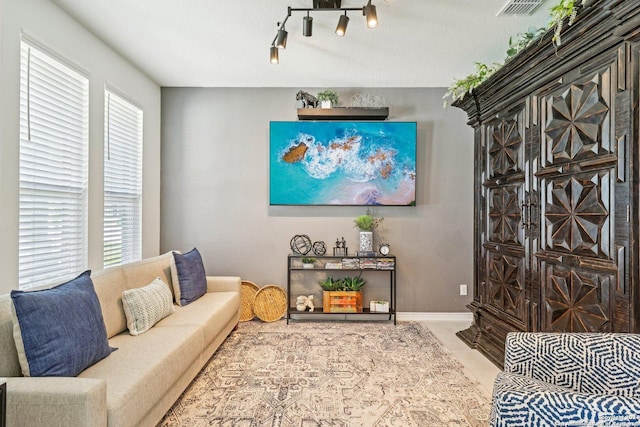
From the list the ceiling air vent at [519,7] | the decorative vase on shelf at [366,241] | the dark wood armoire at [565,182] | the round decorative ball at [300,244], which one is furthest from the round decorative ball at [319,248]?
the ceiling air vent at [519,7]

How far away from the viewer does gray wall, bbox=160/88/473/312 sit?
4.50 m

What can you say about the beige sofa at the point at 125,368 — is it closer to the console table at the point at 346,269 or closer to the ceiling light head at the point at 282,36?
the console table at the point at 346,269

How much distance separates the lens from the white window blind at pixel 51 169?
2480mm

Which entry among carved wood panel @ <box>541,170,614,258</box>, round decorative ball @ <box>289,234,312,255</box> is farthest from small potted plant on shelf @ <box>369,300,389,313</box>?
carved wood panel @ <box>541,170,614,258</box>

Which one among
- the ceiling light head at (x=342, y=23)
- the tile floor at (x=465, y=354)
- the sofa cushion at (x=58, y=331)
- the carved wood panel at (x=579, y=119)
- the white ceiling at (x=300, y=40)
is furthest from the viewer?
the tile floor at (x=465, y=354)

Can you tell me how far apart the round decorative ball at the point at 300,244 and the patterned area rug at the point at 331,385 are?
0.95 m

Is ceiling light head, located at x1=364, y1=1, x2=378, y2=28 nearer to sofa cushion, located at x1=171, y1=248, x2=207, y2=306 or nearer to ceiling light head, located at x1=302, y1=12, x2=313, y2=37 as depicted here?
ceiling light head, located at x1=302, y1=12, x2=313, y2=37

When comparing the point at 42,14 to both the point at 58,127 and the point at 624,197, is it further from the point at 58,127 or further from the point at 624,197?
the point at 624,197

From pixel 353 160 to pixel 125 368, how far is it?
3115 millimetres

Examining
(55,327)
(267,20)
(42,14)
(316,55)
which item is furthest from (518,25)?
(55,327)

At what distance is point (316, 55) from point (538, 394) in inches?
129

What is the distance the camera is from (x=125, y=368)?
200 centimetres

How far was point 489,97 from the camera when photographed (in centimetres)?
336

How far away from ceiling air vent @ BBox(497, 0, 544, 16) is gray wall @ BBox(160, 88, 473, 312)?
1671 millimetres
